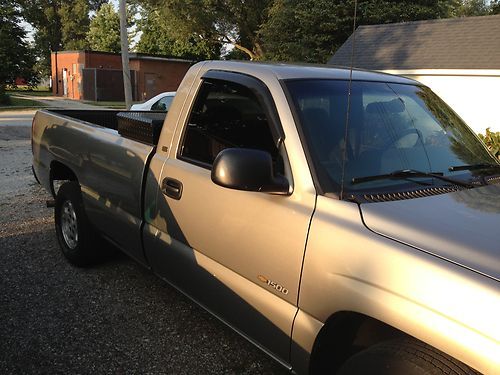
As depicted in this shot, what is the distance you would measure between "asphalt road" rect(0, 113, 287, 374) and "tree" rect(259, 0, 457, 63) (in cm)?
2271

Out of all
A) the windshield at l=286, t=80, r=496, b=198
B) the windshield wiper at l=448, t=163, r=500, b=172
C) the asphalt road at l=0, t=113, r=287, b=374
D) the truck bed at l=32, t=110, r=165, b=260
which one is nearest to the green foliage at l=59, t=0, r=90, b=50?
the truck bed at l=32, t=110, r=165, b=260

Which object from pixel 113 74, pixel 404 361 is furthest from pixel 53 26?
Result: pixel 404 361

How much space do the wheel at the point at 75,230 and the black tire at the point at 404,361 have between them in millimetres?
2920

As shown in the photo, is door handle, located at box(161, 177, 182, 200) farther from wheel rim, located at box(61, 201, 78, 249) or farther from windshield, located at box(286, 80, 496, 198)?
wheel rim, located at box(61, 201, 78, 249)

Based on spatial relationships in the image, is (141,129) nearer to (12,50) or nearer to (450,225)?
(450,225)

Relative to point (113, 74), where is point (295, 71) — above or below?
below

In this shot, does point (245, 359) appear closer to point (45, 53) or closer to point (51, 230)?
point (51, 230)

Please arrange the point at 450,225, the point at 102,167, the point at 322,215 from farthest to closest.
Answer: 1. the point at 102,167
2. the point at 322,215
3. the point at 450,225

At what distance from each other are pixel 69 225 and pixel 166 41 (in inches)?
1641

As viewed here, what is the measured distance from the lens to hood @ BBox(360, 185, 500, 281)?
5.65ft

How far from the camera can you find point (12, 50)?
31.4 metres

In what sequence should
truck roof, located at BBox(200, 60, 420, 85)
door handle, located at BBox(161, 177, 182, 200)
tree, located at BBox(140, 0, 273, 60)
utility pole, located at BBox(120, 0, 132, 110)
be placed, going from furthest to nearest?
tree, located at BBox(140, 0, 273, 60) < utility pole, located at BBox(120, 0, 132, 110) < door handle, located at BBox(161, 177, 182, 200) < truck roof, located at BBox(200, 60, 420, 85)

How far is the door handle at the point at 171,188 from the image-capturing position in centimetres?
298

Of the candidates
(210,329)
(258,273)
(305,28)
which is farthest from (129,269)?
(305,28)
